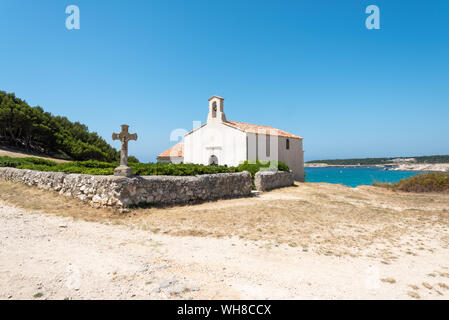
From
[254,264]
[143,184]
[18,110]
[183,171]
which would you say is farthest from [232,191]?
[18,110]

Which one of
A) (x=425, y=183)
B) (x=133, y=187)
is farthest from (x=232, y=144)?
(x=425, y=183)

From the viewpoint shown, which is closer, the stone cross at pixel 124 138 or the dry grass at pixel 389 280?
the dry grass at pixel 389 280

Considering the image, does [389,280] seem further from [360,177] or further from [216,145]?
[360,177]

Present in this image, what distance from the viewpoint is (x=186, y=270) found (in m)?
4.27

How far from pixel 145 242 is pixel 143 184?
3.74m

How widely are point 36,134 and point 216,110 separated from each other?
69.7 ft

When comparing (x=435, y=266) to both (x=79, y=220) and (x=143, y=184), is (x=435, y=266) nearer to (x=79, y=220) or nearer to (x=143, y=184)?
(x=143, y=184)

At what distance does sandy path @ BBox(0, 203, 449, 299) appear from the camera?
3480 millimetres

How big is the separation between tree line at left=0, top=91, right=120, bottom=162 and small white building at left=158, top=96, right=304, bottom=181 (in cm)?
1243

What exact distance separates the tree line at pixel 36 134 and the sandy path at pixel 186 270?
940 inches

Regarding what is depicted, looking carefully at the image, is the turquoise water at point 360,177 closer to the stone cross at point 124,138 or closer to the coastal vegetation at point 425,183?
the coastal vegetation at point 425,183

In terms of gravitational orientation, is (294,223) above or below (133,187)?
below

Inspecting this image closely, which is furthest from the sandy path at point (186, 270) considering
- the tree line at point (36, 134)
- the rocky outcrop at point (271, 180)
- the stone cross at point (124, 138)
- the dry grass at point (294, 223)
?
the tree line at point (36, 134)

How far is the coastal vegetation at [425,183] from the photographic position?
62.7 ft
